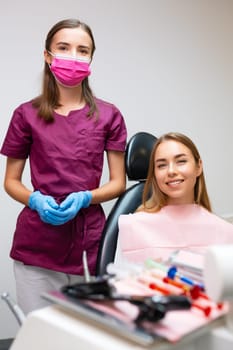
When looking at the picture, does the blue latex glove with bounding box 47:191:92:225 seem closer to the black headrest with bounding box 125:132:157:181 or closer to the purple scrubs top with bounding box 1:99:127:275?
the purple scrubs top with bounding box 1:99:127:275

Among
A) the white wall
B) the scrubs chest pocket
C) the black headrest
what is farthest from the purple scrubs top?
the white wall

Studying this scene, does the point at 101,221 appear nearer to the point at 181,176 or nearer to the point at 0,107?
the point at 181,176

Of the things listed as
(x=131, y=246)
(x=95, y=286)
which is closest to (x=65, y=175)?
(x=131, y=246)

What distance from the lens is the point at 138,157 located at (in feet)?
5.00

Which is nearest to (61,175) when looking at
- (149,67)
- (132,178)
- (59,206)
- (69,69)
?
(59,206)

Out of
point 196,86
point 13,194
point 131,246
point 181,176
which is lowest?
point 131,246

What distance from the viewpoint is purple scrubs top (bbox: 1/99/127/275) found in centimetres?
150

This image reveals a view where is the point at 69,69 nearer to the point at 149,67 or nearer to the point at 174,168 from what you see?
the point at 174,168

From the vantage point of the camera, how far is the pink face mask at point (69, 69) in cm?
149

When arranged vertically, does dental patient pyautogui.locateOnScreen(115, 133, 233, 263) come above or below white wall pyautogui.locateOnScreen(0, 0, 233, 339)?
below

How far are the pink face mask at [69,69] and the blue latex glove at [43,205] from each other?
0.38m

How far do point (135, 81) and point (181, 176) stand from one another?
838 mm

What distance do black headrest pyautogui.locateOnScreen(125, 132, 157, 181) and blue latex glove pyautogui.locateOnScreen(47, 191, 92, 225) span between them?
176 mm

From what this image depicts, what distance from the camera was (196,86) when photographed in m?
2.28
